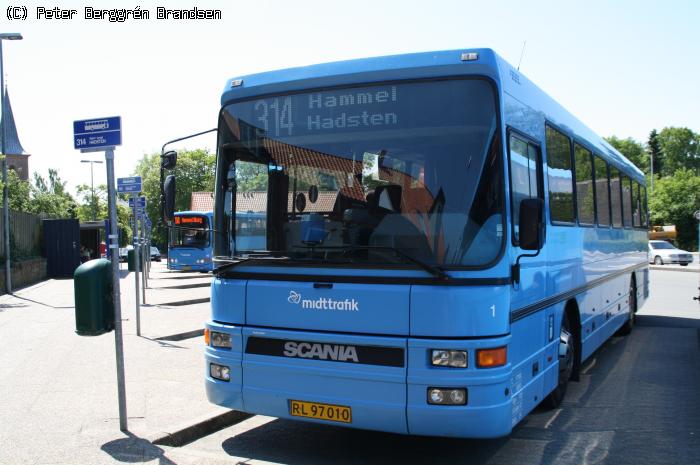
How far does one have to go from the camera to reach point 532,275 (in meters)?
6.12

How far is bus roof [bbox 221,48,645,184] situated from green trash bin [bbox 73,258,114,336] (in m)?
1.93

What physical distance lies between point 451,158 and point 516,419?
2.07 m

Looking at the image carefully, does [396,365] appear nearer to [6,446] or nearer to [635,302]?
[6,446]

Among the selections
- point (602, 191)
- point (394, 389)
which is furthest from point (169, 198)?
point (602, 191)

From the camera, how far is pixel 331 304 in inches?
217

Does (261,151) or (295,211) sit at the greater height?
(261,151)

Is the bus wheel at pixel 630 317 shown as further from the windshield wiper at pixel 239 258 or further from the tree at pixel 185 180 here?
the tree at pixel 185 180

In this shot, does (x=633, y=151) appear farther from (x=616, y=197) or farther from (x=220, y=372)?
(x=220, y=372)

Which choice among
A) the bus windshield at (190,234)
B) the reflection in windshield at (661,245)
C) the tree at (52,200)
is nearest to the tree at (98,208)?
the tree at (52,200)

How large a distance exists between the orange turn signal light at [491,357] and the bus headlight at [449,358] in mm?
109

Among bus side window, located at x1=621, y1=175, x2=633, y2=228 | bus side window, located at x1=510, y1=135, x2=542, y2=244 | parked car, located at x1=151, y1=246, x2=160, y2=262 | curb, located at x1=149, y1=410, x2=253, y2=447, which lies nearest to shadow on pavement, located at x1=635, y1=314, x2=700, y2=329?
bus side window, located at x1=621, y1=175, x2=633, y2=228

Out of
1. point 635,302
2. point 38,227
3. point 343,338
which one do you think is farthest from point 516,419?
point 38,227

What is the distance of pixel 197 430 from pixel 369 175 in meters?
2.97

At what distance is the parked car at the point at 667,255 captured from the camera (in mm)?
44062
